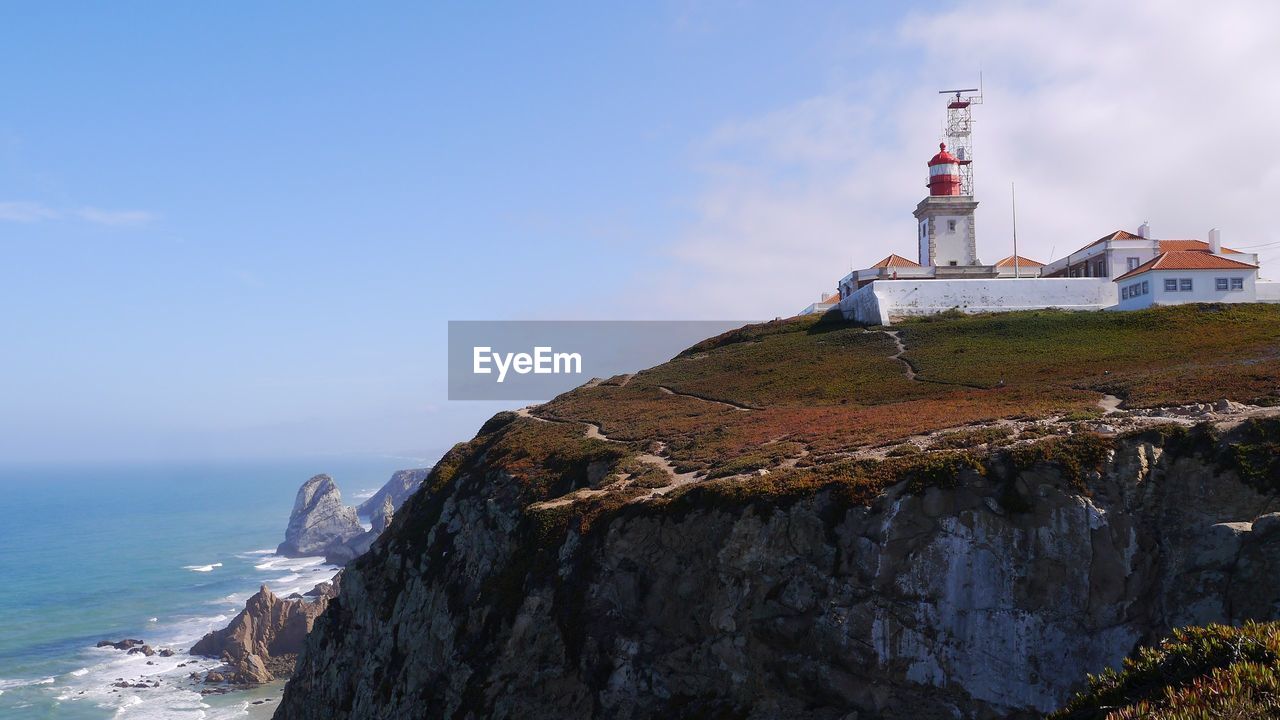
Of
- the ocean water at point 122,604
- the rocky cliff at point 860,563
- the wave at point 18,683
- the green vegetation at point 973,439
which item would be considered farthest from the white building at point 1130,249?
the wave at point 18,683

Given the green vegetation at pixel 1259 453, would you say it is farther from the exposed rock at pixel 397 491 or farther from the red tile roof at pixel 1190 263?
the exposed rock at pixel 397 491

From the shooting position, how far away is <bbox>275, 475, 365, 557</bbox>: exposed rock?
13500cm

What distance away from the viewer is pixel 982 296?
6069 centimetres

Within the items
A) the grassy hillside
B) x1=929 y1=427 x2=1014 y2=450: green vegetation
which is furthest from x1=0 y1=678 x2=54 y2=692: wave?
x1=929 y1=427 x2=1014 y2=450: green vegetation

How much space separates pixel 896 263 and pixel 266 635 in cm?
5786

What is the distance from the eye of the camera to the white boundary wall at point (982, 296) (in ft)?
194

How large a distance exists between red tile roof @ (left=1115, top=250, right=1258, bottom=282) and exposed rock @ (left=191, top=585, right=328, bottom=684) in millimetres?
66415

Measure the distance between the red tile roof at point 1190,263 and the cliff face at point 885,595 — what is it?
3630 centimetres

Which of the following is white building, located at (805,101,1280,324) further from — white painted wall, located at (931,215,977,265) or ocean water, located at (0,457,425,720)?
ocean water, located at (0,457,425,720)

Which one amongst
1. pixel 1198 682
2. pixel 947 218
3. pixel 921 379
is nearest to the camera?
pixel 1198 682

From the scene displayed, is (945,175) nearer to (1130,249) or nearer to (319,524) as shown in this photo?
(1130,249)

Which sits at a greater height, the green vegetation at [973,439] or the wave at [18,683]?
the green vegetation at [973,439]

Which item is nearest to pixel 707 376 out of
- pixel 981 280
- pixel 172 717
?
pixel 981 280

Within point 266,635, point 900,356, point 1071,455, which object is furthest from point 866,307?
point 266,635
